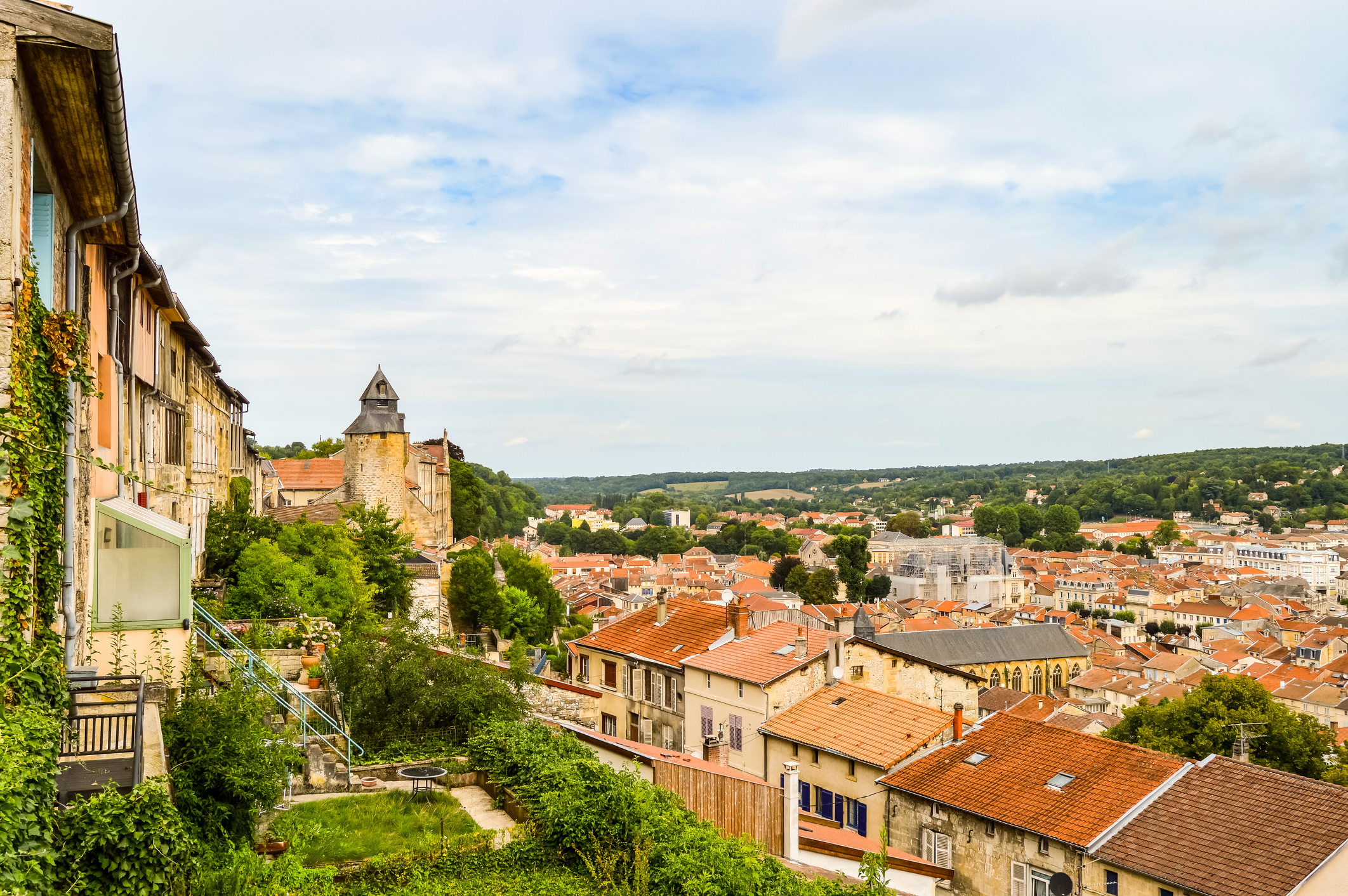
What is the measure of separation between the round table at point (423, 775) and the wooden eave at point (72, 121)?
9855 millimetres

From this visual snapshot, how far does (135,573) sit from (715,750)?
17457 mm

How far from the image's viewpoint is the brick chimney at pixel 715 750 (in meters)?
25.9

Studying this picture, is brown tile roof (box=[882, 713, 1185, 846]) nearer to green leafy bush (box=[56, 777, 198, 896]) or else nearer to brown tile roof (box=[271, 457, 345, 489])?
green leafy bush (box=[56, 777, 198, 896])

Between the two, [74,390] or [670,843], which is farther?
[670,843]

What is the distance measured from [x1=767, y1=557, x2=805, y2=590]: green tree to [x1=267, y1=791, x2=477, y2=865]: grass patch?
124127 mm

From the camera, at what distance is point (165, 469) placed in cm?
2100

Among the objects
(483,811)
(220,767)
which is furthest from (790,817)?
(220,767)

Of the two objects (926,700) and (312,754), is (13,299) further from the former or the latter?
(926,700)

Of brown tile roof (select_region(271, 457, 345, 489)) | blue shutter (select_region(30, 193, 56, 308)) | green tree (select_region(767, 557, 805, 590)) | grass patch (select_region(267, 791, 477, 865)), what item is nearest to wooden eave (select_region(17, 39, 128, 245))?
blue shutter (select_region(30, 193, 56, 308))

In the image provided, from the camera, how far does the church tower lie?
156ft

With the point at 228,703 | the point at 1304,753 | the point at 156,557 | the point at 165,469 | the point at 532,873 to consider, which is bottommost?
the point at 1304,753

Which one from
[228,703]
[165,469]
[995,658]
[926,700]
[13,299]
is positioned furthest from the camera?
[995,658]

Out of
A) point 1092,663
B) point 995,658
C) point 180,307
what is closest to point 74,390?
point 180,307

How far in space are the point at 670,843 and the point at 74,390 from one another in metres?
8.40
